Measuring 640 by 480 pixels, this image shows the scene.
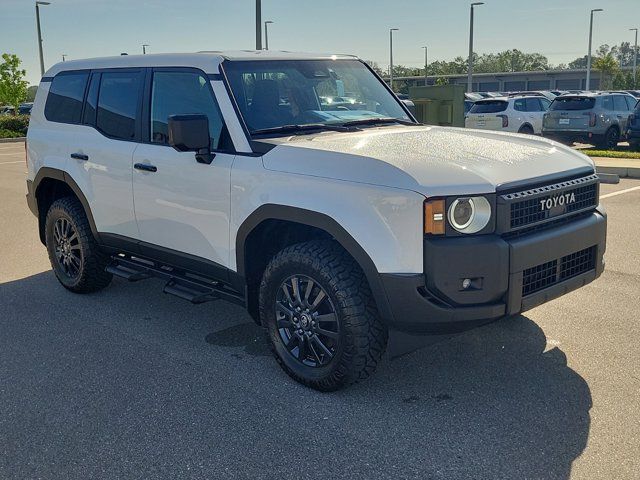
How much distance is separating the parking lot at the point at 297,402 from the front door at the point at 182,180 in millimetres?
752

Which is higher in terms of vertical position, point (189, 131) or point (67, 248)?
point (189, 131)

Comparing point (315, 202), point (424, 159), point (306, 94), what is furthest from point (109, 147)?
point (424, 159)

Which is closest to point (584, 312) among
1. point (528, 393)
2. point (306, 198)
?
point (528, 393)

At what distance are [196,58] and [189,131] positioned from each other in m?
0.81

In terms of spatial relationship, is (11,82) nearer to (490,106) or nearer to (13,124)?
(13,124)

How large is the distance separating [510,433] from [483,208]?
1.13 metres

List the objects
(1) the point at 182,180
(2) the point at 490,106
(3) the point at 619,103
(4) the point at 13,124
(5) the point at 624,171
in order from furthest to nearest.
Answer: (4) the point at 13,124
(2) the point at 490,106
(3) the point at 619,103
(5) the point at 624,171
(1) the point at 182,180

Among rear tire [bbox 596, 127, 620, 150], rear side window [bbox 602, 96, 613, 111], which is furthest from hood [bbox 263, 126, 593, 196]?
rear side window [bbox 602, 96, 613, 111]

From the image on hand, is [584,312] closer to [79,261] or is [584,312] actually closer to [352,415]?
[352,415]

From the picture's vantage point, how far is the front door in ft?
14.6

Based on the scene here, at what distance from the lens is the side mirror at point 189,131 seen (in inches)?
164

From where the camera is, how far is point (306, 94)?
4848 millimetres

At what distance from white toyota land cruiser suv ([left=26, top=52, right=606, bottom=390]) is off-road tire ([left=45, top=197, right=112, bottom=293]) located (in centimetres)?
2

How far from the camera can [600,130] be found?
61.4 feet
